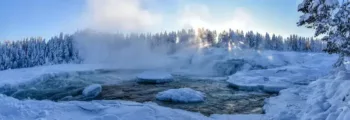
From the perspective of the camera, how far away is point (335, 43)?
13562mm

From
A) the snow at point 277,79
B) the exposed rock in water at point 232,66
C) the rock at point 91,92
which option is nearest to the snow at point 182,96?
the rock at point 91,92

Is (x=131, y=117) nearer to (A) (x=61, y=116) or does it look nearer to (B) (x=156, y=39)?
(A) (x=61, y=116)

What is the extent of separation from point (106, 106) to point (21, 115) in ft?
12.2

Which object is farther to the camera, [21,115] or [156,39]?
[156,39]

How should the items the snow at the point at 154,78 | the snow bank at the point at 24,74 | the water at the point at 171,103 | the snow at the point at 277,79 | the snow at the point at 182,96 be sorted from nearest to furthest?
1. the water at the point at 171,103
2. the snow at the point at 182,96
3. the snow at the point at 277,79
4. the snow bank at the point at 24,74
5. the snow at the point at 154,78

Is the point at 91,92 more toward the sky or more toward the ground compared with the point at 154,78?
more toward the sky

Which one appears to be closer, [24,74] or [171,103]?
[171,103]

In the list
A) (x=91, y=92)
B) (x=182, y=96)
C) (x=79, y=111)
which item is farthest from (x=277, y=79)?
(x=79, y=111)

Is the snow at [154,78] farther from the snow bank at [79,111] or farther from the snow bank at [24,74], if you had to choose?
the snow bank at [79,111]

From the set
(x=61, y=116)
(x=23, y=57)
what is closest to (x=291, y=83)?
(x=61, y=116)

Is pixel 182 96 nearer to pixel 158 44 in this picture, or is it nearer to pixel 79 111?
pixel 79 111

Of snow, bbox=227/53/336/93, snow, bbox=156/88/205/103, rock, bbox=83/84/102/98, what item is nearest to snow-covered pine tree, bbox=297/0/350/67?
snow, bbox=156/88/205/103

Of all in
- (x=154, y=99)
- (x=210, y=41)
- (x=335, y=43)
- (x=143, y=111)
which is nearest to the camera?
(x=335, y=43)

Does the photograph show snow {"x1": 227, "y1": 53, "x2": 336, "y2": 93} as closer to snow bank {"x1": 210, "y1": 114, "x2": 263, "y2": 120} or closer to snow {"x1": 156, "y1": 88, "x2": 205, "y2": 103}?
snow {"x1": 156, "y1": 88, "x2": 205, "y2": 103}
